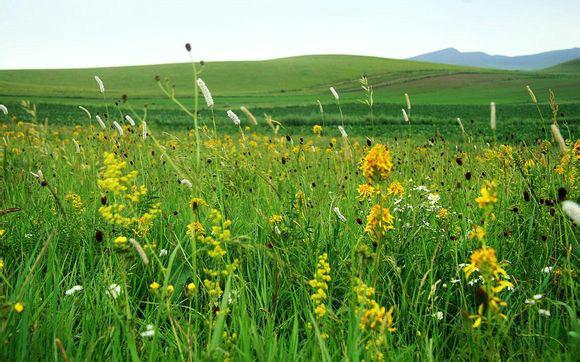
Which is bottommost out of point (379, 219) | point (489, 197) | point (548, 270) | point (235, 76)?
point (548, 270)

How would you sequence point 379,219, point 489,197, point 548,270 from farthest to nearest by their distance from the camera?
1. point 548,270
2. point 379,219
3. point 489,197

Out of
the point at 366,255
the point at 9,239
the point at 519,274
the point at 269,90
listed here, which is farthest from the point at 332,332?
the point at 269,90

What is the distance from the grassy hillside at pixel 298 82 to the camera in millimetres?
57272

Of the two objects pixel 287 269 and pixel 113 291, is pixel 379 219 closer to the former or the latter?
pixel 287 269

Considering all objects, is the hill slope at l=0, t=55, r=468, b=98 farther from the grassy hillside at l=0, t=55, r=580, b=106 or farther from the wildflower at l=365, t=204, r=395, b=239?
the wildflower at l=365, t=204, r=395, b=239

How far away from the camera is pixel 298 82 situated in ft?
270

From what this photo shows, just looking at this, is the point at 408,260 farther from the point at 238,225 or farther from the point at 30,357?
the point at 30,357

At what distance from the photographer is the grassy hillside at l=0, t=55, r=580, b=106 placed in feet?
188

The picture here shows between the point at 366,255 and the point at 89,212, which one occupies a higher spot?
the point at 366,255

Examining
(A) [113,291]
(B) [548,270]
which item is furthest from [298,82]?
(A) [113,291]

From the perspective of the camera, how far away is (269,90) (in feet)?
247

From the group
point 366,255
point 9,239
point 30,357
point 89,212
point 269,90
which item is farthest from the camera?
point 269,90

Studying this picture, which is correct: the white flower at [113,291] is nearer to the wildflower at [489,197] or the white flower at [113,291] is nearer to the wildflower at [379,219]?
the wildflower at [379,219]

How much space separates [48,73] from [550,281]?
340ft
